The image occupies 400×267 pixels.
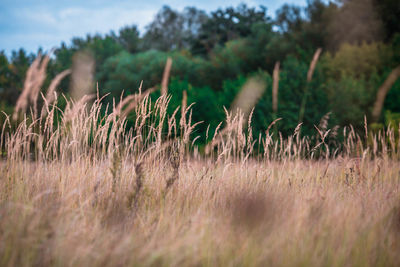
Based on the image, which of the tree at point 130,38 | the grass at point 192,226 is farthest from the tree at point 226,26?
the grass at point 192,226

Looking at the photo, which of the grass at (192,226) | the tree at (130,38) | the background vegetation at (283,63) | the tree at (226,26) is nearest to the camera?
the grass at (192,226)

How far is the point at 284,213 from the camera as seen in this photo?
2.24m

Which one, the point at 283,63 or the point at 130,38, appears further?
the point at 130,38

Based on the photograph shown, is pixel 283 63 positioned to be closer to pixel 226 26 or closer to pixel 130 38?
pixel 226 26

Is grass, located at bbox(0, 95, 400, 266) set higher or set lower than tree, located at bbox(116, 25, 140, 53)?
lower

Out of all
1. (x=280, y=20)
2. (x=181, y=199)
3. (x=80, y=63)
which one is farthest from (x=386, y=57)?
(x=80, y=63)

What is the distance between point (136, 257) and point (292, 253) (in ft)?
2.76

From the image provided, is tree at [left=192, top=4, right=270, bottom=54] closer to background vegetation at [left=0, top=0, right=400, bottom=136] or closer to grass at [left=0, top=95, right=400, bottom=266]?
background vegetation at [left=0, top=0, right=400, bottom=136]

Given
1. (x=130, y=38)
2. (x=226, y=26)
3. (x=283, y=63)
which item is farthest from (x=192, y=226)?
(x=130, y=38)

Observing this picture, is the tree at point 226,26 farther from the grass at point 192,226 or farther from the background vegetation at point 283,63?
the grass at point 192,226

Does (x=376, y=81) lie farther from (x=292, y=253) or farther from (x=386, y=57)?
(x=292, y=253)

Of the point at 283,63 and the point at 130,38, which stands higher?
the point at 130,38

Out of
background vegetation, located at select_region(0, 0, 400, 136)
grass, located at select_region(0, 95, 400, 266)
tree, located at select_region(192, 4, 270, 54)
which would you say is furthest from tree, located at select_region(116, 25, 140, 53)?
grass, located at select_region(0, 95, 400, 266)

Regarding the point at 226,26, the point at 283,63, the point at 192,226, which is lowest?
the point at 192,226
